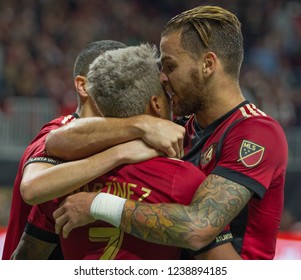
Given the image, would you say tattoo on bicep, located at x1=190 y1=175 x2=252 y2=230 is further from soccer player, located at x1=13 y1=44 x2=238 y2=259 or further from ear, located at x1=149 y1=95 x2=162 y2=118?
ear, located at x1=149 y1=95 x2=162 y2=118

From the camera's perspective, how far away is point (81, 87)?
3580mm

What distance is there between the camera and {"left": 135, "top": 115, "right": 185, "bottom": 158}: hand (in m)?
2.64

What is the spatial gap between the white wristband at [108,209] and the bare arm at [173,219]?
0.02 meters

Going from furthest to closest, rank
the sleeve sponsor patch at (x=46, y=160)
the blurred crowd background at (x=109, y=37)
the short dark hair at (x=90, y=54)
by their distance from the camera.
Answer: the blurred crowd background at (x=109, y=37)
the short dark hair at (x=90, y=54)
the sleeve sponsor patch at (x=46, y=160)

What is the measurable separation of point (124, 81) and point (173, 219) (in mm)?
482

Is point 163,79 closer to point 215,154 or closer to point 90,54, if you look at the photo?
point 215,154

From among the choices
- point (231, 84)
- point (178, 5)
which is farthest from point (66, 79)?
point (231, 84)

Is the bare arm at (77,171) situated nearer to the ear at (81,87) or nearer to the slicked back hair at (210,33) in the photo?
the slicked back hair at (210,33)

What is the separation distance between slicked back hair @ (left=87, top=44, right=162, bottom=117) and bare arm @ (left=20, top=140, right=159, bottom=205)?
0.41ft

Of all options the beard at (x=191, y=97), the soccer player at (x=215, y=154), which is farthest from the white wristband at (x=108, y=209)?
the beard at (x=191, y=97)

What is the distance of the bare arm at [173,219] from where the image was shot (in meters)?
2.56

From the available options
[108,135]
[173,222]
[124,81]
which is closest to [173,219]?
[173,222]
